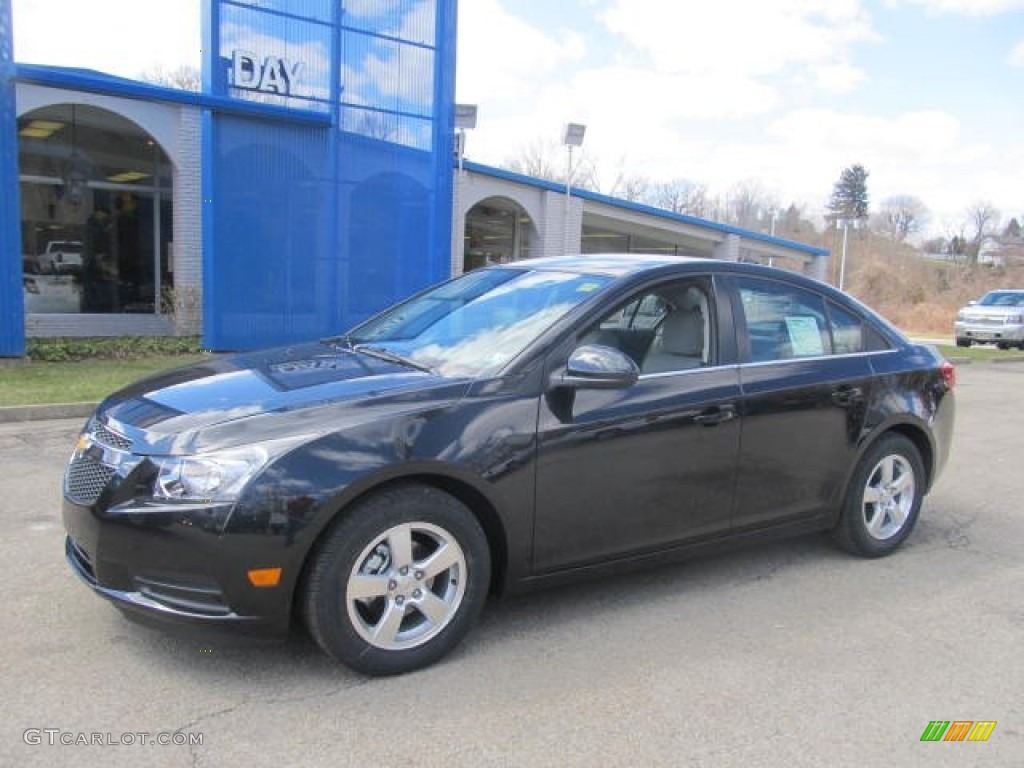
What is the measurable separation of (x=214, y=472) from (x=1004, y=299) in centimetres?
2757

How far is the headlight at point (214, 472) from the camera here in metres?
2.95

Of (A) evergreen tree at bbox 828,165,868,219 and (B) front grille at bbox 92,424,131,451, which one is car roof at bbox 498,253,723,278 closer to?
(B) front grille at bbox 92,424,131,451

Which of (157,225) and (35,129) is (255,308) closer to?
(157,225)

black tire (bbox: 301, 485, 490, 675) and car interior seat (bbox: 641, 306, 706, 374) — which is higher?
car interior seat (bbox: 641, 306, 706, 374)

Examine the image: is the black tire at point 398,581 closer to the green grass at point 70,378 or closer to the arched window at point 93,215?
the green grass at point 70,378

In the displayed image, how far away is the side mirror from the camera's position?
3494mm

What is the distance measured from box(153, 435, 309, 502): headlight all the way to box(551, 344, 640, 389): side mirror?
1.19m

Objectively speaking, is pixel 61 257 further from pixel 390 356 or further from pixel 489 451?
pixel 489 451

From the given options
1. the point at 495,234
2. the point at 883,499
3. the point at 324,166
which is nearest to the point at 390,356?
the point at 883,499

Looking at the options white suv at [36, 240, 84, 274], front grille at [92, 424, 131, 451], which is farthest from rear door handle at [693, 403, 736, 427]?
white suv at [36, 240, 84, 274]

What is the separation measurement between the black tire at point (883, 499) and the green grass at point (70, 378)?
5.72m

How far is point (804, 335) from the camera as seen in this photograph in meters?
4.60

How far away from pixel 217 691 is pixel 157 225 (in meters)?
15.7

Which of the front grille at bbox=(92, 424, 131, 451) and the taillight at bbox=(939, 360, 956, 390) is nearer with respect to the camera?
the front grille at bbox=(92, 424, 131, 451)
